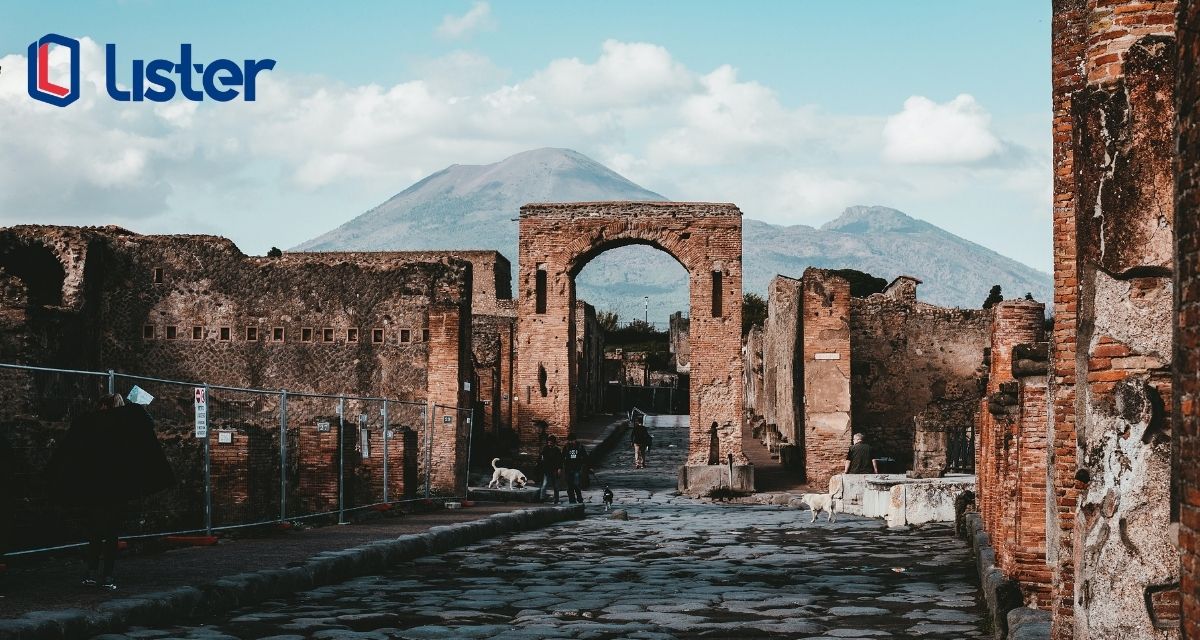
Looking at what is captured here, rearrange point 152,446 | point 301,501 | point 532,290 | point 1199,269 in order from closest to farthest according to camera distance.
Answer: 1. point 1199,269
2. point 152,446
3. point 301,501
4. point 532,290

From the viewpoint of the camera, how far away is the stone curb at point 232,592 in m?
6.85

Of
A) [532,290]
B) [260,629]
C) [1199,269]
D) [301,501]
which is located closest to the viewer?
[1199,269]

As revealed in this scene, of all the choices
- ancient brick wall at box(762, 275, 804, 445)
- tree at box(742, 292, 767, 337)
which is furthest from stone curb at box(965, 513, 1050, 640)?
tree at box(742, 292, 767, 337)

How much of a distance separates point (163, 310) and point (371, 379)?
444 cm

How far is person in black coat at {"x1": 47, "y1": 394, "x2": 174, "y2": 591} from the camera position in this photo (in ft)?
27.9

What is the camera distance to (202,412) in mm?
12266

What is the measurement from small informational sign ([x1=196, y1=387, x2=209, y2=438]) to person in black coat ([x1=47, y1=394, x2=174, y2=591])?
3346 mm

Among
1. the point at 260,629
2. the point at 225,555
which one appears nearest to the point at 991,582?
the point at 260,629

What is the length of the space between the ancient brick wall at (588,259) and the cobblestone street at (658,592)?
42.1 ft

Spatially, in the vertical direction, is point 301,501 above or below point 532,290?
below

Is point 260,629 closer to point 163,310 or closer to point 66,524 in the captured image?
point 66,524

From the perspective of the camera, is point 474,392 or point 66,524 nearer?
point 66,524

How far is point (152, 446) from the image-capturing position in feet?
29.3

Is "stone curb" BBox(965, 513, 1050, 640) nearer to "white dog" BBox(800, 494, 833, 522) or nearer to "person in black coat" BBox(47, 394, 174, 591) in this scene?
"person in black coat" BBox(47, 394, 174, 591)
